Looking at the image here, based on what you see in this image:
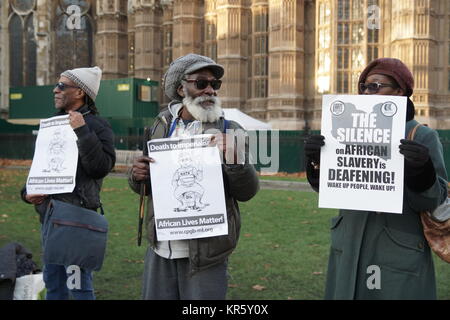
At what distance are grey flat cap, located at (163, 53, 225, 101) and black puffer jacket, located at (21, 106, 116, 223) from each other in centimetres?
74

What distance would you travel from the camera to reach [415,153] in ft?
8.69

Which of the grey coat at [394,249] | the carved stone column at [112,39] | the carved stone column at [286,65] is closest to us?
the grey coat at [394,249]

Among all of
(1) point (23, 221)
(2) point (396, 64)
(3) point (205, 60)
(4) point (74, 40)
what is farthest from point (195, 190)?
(4) point (74, 40)

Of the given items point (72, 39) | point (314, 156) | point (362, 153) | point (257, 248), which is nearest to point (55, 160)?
point (314, 156)

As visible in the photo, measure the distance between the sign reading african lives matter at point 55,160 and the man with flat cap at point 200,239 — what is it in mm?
799

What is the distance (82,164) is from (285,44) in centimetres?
2298

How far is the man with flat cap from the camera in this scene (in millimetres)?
3078

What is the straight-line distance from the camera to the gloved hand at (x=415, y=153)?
264 cm

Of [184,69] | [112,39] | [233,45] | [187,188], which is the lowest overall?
[187,188]

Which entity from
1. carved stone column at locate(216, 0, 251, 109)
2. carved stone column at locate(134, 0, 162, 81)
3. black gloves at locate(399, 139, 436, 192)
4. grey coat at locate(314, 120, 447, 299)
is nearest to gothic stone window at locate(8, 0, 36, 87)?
carved stone column at locate(134, 0, 162, 81)

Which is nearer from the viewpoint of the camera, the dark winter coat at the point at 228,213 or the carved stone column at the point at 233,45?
the dark winter coat at the point at 228,213

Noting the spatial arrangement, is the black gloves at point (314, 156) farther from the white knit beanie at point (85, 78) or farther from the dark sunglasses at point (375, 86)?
the white knit beanie at point (85, 78)

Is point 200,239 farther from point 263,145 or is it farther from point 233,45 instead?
point 233,45

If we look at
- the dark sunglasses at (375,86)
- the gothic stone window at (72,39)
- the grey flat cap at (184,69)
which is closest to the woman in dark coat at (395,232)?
the dark sunglasses at (375,86)
